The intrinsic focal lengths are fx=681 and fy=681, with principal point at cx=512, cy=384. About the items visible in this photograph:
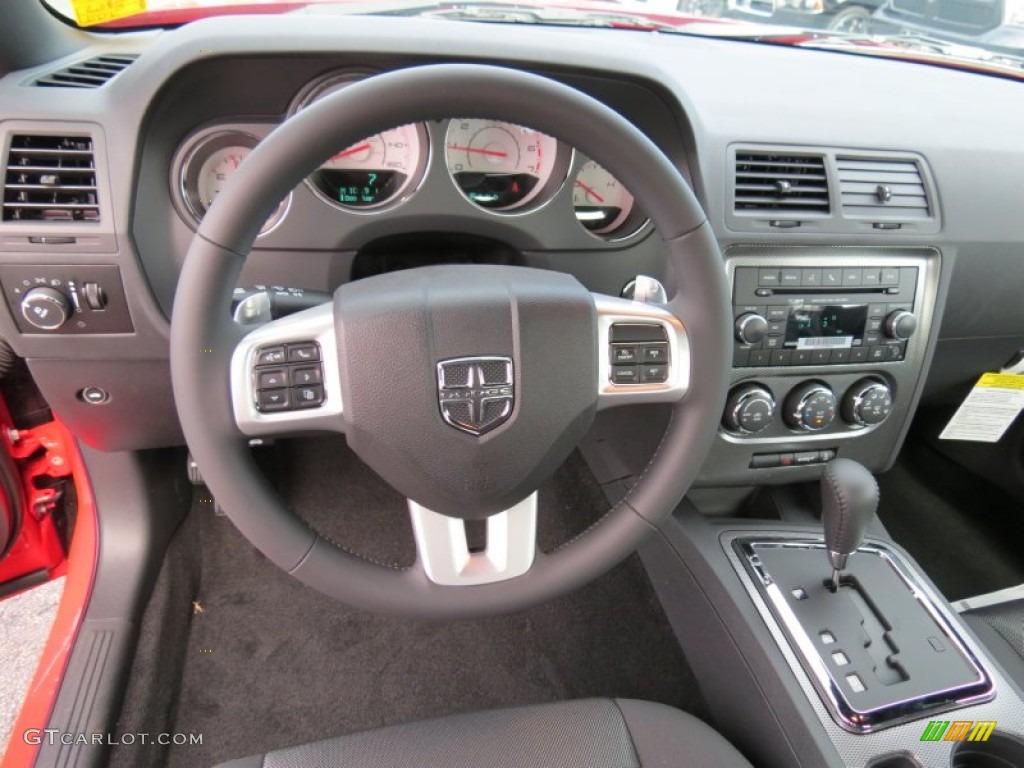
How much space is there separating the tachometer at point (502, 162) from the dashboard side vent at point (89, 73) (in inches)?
18.8

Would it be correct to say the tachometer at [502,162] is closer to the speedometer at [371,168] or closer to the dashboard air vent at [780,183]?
the speedometer at [371,168]

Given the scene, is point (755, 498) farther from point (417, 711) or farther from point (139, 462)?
point (139, 462)

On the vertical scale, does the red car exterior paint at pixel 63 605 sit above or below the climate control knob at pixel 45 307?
below

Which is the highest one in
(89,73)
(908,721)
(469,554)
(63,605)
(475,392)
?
(89,73)

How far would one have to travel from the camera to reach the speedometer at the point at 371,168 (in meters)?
0.94

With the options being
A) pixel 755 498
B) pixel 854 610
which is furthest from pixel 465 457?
pixel 755 498

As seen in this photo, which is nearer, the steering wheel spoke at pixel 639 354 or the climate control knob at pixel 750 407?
the steering wheel spoke at pixel 639 354

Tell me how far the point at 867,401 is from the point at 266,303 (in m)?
1.03

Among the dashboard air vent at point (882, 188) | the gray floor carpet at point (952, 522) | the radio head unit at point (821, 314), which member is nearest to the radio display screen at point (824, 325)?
the radio head unit at point (821, 314)

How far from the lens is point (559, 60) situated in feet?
2.99

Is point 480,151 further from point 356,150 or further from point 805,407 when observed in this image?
point 805,407

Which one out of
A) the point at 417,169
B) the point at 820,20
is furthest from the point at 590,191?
the point at 820,20

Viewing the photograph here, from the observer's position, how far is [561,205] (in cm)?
102

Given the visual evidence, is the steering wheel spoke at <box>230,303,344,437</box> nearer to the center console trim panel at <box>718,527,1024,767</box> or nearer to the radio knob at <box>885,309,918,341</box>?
the center console trim panel at <box>718,527,1024,767</box>
